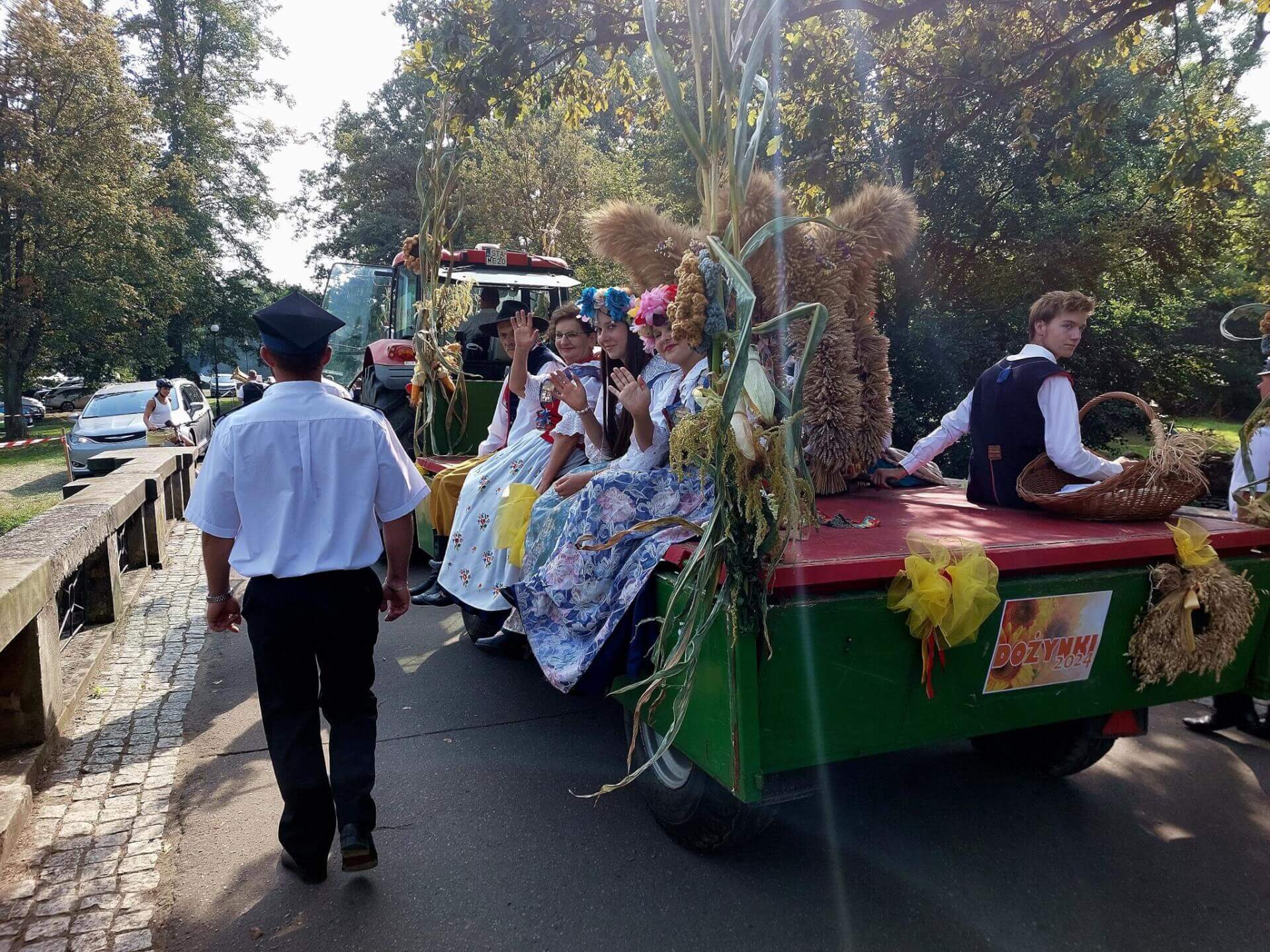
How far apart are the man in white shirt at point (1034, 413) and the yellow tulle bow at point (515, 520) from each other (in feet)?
6.84

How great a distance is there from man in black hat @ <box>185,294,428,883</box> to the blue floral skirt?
610 millimetres

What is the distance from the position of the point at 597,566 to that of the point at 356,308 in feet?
28.3

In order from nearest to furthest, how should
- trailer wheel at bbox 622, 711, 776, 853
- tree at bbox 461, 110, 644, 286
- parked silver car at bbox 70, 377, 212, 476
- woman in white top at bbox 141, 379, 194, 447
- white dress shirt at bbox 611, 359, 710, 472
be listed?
1. trailer wheel at bbox 622, 711, 776, 853
2. white dress shirt at bbox 611, 359, 710, 472
3. woman in white top at bbox 141, 379, 194, 447
4. parked silver car at bbox 70, 377, 212, 476
5. tree at bbox 461, 110, 644, 286

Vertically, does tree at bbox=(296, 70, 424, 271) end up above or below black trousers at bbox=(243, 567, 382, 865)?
above

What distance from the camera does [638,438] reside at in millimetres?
3350

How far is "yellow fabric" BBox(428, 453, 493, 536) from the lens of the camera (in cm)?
523

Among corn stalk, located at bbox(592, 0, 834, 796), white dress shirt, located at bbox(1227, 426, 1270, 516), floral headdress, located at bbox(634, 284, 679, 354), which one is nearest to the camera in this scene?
corn stalk, located at bbox(592, 0, 834, 796)

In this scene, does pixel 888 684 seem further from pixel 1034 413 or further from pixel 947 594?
pixel 1034 413

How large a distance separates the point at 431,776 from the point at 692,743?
157cm

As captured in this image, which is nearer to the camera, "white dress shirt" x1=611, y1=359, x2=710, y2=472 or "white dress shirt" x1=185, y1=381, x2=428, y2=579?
"white dress shirt" x1=185, y1=381, x2=428, y2=579

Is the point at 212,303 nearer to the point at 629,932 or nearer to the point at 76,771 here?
the point at 76,771

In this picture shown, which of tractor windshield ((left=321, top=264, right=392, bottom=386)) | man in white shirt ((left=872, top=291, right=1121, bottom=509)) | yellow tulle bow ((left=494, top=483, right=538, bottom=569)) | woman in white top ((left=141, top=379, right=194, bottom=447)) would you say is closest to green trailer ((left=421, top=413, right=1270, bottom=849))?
man in white shirt ((left=872, top=291, right=1121, bottom=509))

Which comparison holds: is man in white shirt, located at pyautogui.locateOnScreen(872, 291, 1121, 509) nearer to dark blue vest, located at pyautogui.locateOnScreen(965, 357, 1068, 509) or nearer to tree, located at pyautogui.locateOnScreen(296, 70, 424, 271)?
dark blue vest, located at pyautogui.locateOnScreen(965, 357, 1068, 509)

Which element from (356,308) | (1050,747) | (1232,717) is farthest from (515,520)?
(356,308)
